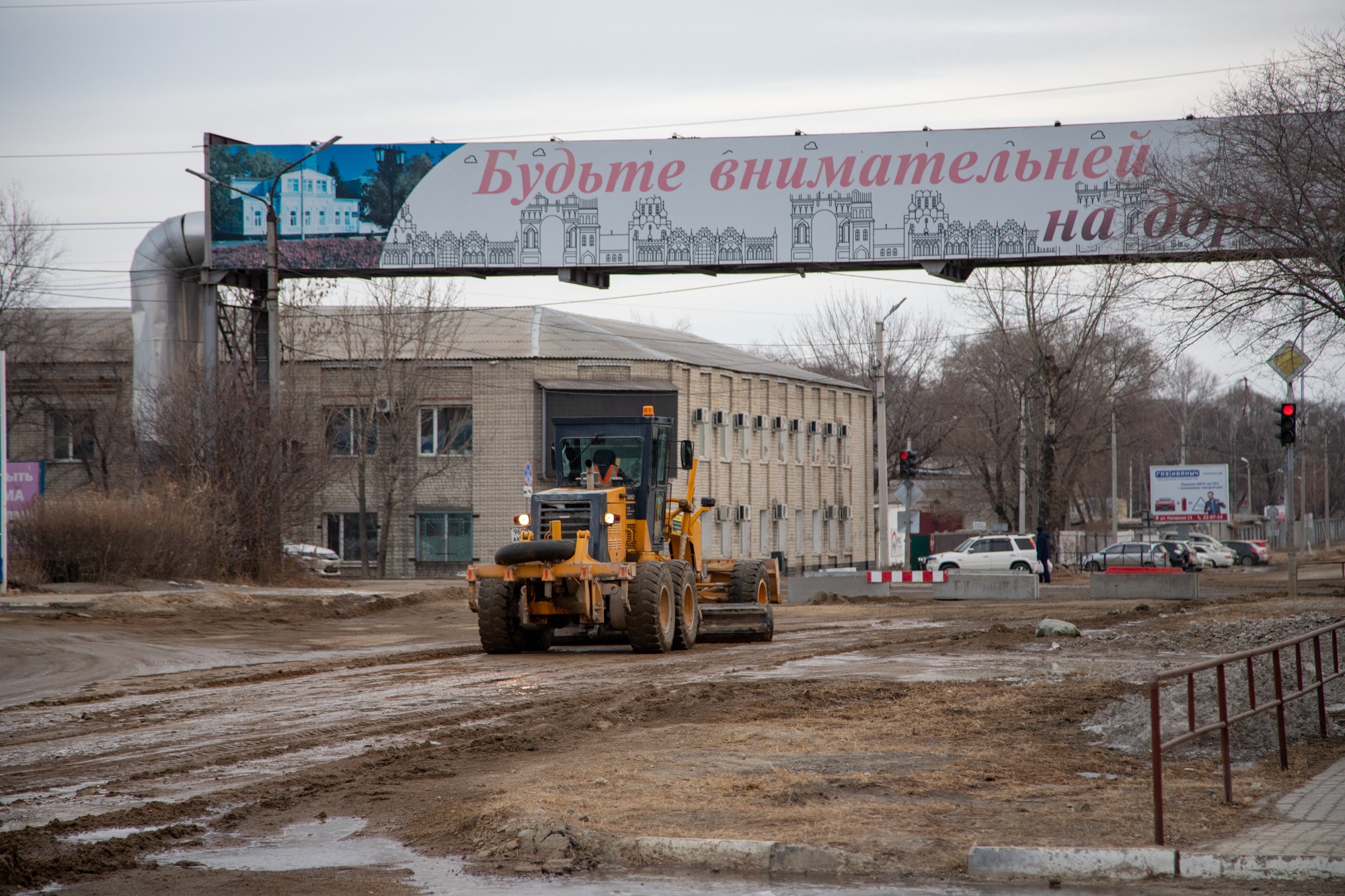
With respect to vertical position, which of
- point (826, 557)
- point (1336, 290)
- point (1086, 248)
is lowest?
point (826, 557)

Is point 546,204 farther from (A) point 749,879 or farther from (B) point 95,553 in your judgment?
(A) point 749,879

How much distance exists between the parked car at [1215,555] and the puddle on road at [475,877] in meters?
54.3

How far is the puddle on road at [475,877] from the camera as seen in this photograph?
21.2 feet

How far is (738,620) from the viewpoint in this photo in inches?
838

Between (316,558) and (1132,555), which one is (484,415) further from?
(1132,555)

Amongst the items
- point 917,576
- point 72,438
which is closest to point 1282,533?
point 917,576

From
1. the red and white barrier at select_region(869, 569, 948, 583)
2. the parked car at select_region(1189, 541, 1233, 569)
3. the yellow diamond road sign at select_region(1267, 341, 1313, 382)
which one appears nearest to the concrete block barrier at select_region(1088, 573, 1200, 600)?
the red and white barrier at select_region(869, 569, 948, 583)

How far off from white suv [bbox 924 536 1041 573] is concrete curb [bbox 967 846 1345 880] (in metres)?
38.3

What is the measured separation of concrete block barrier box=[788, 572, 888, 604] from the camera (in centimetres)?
3447

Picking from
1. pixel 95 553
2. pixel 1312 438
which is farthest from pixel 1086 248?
pixel 1312 438

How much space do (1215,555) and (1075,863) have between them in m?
55.3

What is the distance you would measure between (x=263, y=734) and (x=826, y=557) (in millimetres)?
48307

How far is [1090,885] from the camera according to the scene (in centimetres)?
661

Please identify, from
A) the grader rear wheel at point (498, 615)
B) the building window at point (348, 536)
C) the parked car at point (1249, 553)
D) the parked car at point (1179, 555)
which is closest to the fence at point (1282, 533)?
the parked car at point (1249, 553)
